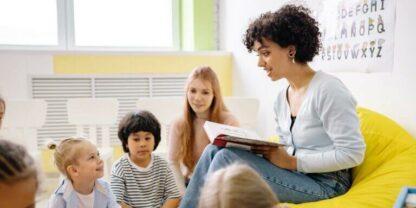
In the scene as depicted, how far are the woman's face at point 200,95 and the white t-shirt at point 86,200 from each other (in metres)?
0.70

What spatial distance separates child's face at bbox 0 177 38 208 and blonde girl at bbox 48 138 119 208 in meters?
0.91

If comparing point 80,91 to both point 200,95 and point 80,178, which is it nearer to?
point 200,95

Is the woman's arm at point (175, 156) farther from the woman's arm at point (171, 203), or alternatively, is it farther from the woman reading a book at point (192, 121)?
the woman's arm at point (171, 203)

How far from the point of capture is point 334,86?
1394 millimetres

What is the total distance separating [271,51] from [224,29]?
2149mm

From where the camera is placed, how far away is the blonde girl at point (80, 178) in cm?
158

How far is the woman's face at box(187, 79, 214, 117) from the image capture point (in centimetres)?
202

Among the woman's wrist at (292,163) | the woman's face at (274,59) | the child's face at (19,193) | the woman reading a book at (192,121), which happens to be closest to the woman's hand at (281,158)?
the woman's wrist at (292,163)

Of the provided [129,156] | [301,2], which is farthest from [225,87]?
[129,156]

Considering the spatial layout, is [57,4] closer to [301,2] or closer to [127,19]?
[127,19]

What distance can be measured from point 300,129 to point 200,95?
658 millimetres

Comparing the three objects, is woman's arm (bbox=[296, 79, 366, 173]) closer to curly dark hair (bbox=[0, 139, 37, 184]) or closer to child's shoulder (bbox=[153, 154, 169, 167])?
child's shoulder (bbox=[153, 154, 169, 167])

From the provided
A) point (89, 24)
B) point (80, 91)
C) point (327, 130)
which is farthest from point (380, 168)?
point (89, 24)

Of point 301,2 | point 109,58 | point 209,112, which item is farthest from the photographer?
point 109,58
